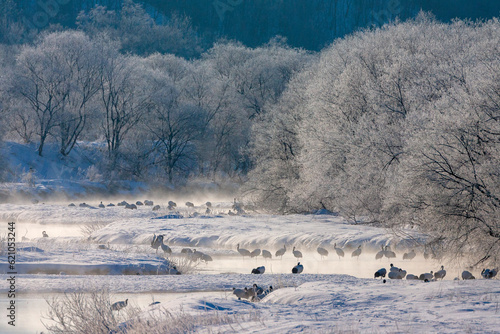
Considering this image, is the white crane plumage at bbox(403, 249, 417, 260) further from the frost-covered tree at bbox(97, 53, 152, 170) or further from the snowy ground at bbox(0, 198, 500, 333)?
the frost-covered tree at bbox(97, 53, 152, 170)

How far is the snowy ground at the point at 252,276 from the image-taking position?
8062 millimetres

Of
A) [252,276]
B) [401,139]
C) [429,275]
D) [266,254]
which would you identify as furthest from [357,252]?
[252,276]

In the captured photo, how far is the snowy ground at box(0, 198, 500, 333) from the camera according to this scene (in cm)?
806

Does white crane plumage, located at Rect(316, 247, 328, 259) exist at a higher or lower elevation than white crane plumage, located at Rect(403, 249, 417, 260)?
higher

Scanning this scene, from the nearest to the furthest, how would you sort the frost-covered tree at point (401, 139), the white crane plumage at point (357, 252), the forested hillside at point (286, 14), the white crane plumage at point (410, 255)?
the frost-covered tree at point (401, 139), the white crane plumage at point (410, 255), the white crane plumage at point (357, 252), the forested hillside at point (286, 14)

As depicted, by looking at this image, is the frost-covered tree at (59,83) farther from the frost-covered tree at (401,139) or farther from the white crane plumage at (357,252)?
the white crane plumage at (357,252)

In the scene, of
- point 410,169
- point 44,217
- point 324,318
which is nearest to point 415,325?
point 324,318

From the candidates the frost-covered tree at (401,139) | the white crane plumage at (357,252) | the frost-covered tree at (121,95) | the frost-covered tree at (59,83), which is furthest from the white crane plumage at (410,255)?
the frost-covered tree at (59,83)

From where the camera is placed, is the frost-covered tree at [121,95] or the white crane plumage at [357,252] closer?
the white crane plumage at [357,252]

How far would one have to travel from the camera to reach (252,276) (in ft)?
47.5

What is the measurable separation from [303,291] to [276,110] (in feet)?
93.0

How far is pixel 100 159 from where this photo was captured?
5297 cm

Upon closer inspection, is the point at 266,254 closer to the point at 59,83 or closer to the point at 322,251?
the point at 322,251

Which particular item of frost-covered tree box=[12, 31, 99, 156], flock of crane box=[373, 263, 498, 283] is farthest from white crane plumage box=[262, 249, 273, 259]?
frost-covered tree box=[12, 31, 99, 156]
